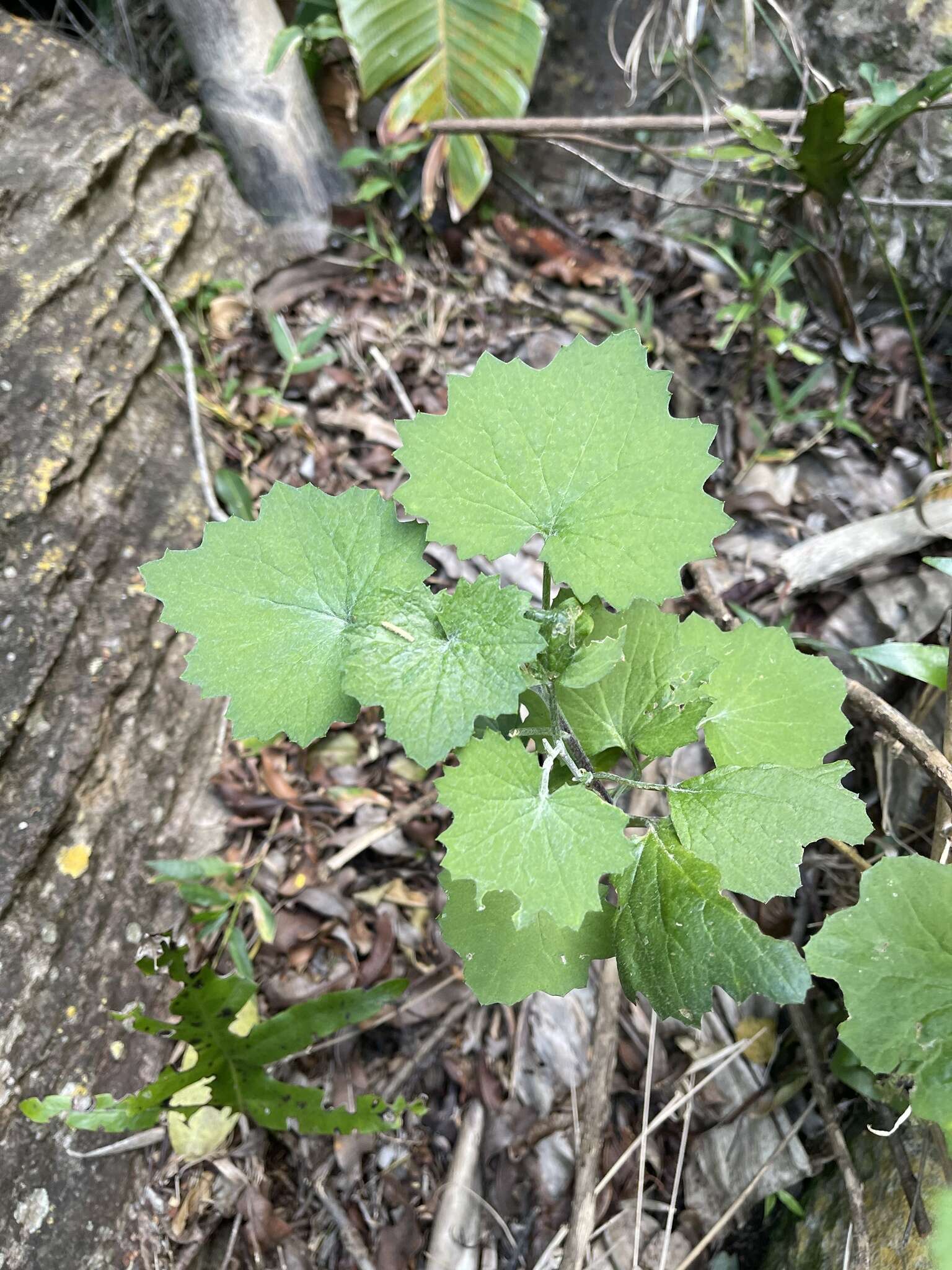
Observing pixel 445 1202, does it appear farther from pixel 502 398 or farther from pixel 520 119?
pixel 520 119

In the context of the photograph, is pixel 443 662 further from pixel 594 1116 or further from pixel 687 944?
pixel 594 1116

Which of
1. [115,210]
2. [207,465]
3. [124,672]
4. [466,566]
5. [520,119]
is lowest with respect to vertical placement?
[466,566]

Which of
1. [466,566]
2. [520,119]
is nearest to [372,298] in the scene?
[520,119]

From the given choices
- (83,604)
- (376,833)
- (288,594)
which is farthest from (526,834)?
(83,604)

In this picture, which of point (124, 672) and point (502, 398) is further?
point (124, 672)

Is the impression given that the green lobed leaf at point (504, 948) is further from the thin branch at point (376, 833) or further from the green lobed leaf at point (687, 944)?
the thin branch at point (376, 833)

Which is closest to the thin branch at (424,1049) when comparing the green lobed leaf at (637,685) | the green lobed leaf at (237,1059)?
the green lobed leaf at (237,1059)

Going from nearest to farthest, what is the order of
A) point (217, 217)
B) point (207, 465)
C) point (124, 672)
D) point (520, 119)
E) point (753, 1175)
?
point (753, 1175), point (124, 672), point (520, 119), point (207, 465), point (217, 217)
